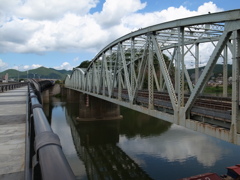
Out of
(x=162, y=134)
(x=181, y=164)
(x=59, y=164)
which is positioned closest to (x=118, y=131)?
(x=162, y=134)

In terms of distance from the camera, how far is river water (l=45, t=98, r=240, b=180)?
17438 millimetres

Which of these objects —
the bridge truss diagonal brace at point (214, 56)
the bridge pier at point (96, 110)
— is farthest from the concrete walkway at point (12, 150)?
the bridge pier at point (96, 110)

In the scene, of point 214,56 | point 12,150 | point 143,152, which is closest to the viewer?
point 12,150

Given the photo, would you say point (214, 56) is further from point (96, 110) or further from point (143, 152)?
point (96, 110)

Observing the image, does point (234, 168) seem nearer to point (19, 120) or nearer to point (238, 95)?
point (238, 95)

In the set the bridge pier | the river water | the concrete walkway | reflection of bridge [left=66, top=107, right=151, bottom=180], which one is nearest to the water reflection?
the river water

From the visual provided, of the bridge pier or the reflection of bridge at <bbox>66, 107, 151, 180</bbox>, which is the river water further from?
the bridge pier

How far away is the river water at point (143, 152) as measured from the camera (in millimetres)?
17438

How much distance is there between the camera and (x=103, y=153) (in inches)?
926

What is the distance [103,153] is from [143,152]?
454 cm

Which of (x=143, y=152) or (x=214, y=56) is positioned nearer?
(x=214, y=56)

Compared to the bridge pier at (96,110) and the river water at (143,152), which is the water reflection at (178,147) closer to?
the river water at (143,152)

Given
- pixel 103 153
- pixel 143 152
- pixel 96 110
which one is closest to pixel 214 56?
pixel 143 152

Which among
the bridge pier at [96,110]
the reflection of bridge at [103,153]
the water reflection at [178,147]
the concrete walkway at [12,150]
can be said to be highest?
the concrete walkway at [12,150]
